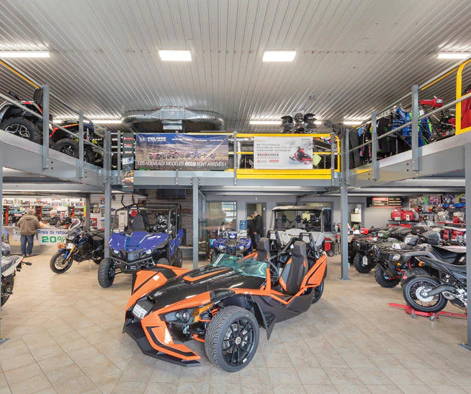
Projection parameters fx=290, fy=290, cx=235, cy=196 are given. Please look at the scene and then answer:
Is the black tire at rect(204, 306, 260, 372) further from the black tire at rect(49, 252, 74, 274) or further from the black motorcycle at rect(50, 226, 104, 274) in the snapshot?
the black tire at rect(49, 252, 74, 274)

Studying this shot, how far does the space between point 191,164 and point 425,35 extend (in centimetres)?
488

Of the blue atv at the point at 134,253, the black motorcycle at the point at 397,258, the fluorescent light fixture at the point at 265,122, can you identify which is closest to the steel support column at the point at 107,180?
the blue atv at the point at 134,253

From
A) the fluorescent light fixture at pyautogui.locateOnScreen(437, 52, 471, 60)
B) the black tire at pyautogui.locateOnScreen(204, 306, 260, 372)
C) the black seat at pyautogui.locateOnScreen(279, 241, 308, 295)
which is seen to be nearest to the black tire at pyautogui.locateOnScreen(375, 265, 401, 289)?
the black seat at pyautogui.locateOnScreen(279, 241, 308, 295)

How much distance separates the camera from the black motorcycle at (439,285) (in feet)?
12.1

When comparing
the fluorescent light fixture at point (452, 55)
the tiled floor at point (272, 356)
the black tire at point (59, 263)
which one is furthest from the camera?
the black tire at point (59, 263)

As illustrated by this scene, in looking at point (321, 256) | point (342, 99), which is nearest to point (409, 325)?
point (321, 256)

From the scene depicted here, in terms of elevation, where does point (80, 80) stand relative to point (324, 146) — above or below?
above

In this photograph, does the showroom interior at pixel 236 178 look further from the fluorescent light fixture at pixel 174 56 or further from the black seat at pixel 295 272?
the fluorescent light fixture at pixel 174 56

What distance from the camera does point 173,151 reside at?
630 cm

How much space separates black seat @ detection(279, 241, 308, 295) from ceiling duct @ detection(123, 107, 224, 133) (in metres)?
5.48

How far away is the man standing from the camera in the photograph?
8.75m

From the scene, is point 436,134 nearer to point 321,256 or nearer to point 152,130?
point 321,256

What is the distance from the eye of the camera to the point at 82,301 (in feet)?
15.4

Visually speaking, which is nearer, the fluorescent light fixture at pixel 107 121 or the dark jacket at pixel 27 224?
the dark jacket at pixel 27 224
